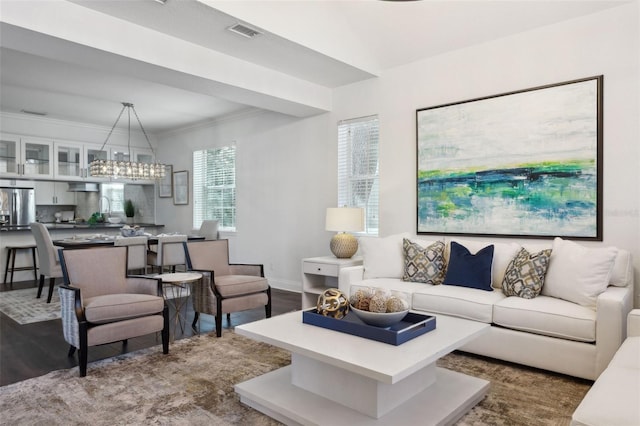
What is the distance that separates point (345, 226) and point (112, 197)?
6.10m

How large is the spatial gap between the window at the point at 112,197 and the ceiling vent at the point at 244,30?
5.99m

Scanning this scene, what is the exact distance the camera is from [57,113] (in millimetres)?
7172

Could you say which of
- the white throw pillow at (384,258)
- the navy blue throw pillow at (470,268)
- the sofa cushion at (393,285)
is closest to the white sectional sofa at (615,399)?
the navy blue throw pillow at (470,268)

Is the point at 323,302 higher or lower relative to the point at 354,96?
lower

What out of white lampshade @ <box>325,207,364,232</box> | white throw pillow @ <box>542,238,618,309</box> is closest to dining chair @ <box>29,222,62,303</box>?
white lampshade @ <box>325,207,364,232</box>

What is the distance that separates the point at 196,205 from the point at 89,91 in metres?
2.74

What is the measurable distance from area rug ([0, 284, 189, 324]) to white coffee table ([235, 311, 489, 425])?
2.86 meters

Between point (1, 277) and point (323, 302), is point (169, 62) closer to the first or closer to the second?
point (323, 302)

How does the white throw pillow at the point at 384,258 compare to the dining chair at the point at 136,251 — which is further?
the dining chair at the point at 136,251

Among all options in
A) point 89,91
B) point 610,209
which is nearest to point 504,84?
point 610,209

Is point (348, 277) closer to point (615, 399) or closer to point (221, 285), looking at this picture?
point (221, 285)

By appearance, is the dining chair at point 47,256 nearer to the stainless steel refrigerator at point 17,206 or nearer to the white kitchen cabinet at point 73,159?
the stainless steel refrigerator at point 17,206

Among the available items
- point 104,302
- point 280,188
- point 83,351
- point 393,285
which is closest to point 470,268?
point 393,285

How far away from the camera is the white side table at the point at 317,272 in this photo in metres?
4.54
